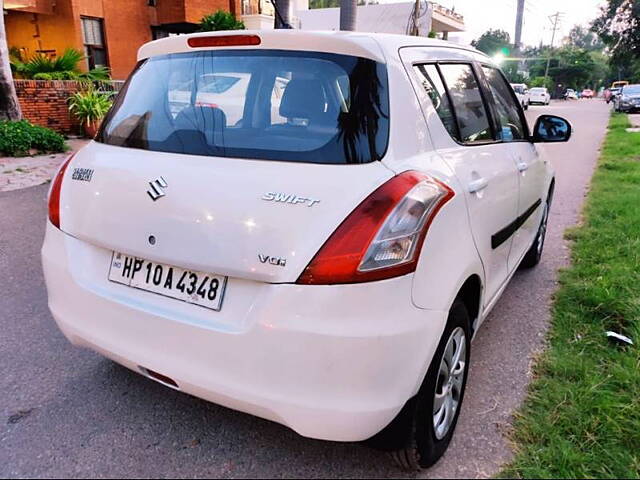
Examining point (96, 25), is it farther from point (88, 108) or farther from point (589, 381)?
point (589, 381)

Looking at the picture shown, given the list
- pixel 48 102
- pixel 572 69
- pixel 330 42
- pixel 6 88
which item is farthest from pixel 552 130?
pixel 572 69

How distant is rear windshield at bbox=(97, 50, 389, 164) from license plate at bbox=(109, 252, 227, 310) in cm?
50

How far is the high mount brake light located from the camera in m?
2.32

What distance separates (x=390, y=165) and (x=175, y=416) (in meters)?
1.55

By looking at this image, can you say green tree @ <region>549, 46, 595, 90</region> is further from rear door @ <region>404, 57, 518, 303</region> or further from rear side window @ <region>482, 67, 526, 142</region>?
rear door @ <region>404, 57, 518, 303</region>

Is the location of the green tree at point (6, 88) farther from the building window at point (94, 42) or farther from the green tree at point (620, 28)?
the green tree at point (620, 28)

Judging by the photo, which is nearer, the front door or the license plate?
the license plate

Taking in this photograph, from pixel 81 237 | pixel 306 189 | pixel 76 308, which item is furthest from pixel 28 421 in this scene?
pixel 306 189

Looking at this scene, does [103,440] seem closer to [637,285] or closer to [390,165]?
[390,165]

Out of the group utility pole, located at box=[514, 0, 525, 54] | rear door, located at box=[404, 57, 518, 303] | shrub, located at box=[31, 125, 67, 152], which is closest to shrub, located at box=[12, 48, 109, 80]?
shrub, located at box=[31, 125, 67, 152]

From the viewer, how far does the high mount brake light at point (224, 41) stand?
7.62 ft

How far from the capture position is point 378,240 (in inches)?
71.7

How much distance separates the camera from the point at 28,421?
8.11ft

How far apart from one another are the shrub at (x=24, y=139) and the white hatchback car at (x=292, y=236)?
27.3 feet
